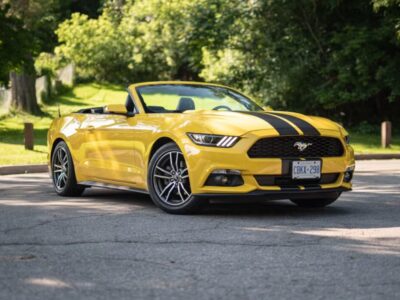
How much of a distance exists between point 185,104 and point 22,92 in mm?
22924

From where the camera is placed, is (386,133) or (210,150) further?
(386,133)

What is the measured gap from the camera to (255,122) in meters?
8.09

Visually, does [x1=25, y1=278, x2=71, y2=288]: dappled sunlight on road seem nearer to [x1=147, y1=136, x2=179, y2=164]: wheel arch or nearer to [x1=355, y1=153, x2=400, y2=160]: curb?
[x1=147, y1=136, x2=179, y2=164]: wheel arch

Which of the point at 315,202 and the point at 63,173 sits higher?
the point at 63,173

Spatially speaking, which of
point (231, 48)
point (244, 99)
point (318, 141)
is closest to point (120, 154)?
point (244, 99)

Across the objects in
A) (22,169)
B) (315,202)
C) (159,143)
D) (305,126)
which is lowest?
(22,169)

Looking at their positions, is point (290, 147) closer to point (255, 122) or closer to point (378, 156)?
point (255, 122)

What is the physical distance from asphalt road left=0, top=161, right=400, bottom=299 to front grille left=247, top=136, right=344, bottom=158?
24.5 inches

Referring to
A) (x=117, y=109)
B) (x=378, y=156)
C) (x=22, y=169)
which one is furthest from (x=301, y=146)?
(x=378, y=156)

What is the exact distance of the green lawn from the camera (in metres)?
17.4

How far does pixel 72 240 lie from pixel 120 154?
8.61 ft

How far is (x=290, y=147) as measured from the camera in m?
8.00

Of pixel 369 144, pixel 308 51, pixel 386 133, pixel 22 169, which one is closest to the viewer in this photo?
pixel 22 169

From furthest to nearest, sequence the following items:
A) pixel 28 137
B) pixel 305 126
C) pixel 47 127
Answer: pixel 47 127 < pixel 28 137 < pixel 305 126
